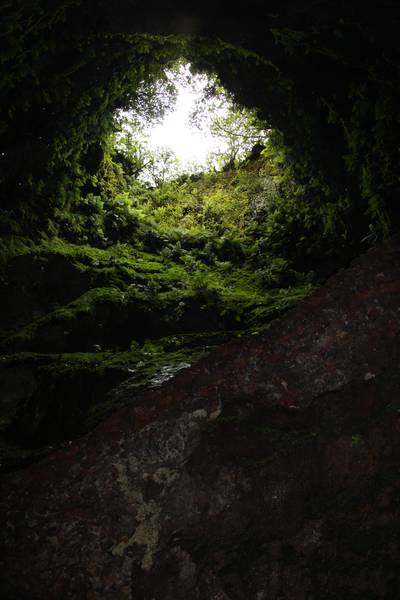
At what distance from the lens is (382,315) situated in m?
2.88

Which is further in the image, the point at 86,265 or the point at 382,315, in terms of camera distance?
the point at 86,265

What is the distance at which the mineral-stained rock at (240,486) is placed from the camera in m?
2.46

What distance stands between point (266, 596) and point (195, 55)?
570 cm

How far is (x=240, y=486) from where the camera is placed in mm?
2633

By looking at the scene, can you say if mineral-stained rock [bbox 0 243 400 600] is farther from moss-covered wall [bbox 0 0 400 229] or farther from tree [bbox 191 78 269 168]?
tree [bbox 191 78 269 168]

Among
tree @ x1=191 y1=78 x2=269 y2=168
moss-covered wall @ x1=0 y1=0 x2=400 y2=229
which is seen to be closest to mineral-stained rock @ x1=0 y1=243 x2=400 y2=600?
moss-covered wall @ x1=0 y1=0 x2=400 y2=229

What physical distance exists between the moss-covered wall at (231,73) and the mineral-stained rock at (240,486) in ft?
7.47

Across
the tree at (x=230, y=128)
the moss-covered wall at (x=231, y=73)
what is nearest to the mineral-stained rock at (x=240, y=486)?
the moss-covered wall at (x=231, y=73)

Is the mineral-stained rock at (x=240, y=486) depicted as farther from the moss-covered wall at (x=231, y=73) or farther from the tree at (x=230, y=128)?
the tree at (x=230, y=128)

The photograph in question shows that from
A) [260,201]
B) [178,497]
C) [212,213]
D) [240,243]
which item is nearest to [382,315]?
[178,497]

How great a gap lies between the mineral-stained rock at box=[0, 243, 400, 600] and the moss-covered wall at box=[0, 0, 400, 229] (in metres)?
2.28

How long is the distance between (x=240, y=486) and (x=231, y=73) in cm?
503

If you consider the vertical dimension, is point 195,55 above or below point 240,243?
above

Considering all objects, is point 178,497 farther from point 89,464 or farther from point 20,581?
point 20,581
